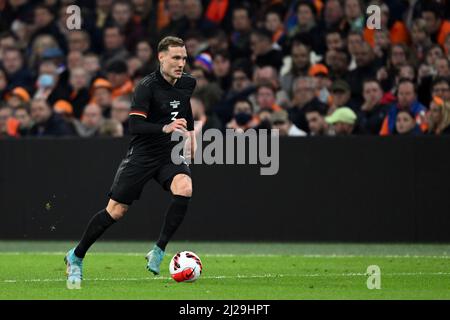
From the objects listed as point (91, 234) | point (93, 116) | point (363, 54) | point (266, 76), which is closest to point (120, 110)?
point (93, 116)

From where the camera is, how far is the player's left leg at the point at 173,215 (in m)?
11.5

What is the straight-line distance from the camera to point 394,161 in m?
16.3

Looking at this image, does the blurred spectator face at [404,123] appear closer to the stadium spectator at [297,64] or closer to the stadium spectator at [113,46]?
the stadium spectator at [297,64]

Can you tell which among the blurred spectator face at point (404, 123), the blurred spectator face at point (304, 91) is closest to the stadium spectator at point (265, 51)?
the blurred spectator face at point (304, 91)

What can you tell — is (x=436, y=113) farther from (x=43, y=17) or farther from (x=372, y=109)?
(x=43, y=17)

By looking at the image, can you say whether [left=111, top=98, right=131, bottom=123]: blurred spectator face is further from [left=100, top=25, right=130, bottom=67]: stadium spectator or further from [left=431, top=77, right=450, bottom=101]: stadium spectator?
[left=431, top=77, right=450, bottom=101]: stadium spectator

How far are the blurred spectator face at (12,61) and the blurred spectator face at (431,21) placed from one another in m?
7.46

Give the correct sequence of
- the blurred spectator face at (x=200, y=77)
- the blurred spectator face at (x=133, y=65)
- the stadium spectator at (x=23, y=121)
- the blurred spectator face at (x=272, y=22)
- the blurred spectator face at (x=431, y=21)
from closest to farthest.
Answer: the blurred spectator face at (x=431, y=21)
the blurred spectator face at (x=200, y=77)
the stadium spectator at (x=23, y=121)
the blurred spectator face at (x=272, y=22)
the blurred spectator face at (x=133, y=65)

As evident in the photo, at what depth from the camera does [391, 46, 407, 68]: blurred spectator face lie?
17.3 metres

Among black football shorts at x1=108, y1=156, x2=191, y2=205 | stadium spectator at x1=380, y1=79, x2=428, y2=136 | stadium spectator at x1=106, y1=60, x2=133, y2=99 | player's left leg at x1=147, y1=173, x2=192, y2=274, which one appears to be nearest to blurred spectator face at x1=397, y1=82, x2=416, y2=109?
stadium spectator at x1=380, y1=79, x2=428, y2=136

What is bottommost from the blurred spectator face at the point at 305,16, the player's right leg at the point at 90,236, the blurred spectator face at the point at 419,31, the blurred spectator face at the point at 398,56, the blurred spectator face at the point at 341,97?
the player's right leg at the point at 90,236

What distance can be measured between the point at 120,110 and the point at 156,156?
276 inches

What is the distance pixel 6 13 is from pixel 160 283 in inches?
516

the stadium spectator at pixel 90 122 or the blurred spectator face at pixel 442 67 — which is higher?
the blurred spectator face at pixel 442 67
